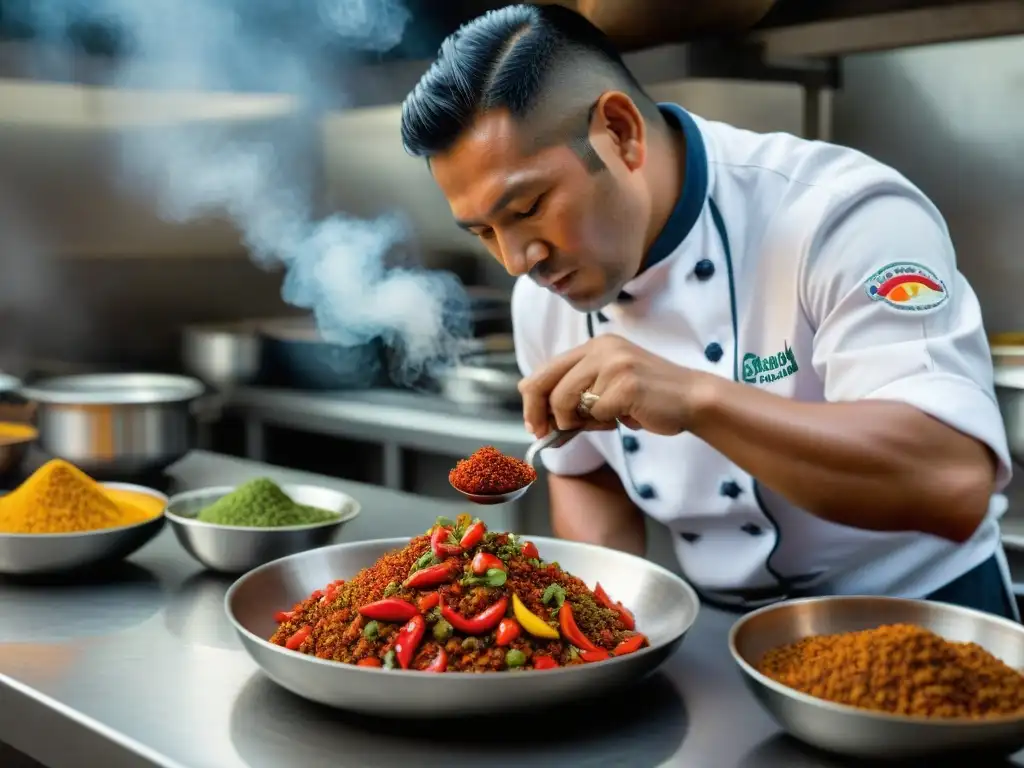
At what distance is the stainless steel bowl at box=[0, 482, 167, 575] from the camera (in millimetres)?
1835

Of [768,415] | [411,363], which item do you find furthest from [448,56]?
[411,363]

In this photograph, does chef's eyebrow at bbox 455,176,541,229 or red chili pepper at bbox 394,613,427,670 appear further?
chef's eyebrow at bbox 455,176,541,229

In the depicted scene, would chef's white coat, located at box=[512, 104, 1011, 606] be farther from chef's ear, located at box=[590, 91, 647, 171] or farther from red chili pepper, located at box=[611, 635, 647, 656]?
red chili pepper, located at box=[611, 635, 647, 656]

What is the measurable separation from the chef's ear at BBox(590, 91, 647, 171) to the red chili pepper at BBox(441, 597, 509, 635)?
749mm

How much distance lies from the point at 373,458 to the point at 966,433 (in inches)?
117

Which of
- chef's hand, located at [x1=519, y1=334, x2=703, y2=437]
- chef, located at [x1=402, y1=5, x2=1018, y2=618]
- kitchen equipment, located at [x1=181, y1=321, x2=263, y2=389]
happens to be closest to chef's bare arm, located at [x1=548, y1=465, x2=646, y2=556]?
chef, located at [x1=402, y1=5, x2=1018, y2=618]

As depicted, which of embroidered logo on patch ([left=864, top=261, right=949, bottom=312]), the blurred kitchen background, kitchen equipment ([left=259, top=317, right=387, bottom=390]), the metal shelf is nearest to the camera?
embroidered logo on patch ([left=864, top=261, right=949, bottom=312])

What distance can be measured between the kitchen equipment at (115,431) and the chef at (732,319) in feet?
3.76

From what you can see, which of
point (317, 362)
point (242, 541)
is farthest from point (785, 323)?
point (317, 362)

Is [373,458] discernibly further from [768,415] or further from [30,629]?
[768,415]

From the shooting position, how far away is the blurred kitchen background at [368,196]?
3086 millimetres

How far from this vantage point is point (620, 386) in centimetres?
146

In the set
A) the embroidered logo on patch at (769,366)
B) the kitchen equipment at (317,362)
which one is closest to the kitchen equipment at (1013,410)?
the embroidered logo on patch at (769,366)

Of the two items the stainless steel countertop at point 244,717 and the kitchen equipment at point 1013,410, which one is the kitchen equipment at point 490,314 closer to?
the kitchen equipment at point 1013,410
